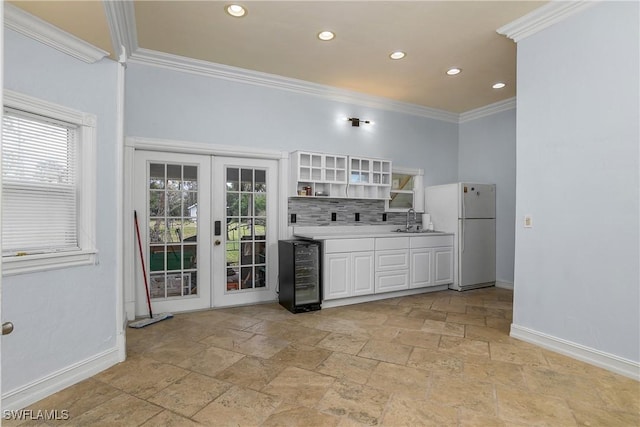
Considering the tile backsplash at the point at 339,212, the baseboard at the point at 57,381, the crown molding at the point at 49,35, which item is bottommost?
the baseboard at the point at 57,381

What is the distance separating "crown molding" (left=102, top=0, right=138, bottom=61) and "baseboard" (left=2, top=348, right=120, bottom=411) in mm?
2273

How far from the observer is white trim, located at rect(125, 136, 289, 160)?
3811 millimetres

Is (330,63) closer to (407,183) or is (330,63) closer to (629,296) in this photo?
(407,183)

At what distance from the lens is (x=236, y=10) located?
3082 mm

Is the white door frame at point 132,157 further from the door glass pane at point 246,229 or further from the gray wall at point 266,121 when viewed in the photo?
the door glass pane at point 246,229

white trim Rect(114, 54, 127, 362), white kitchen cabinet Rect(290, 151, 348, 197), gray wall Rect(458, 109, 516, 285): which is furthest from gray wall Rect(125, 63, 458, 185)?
white trim Rect(114, 54, 127, 362)

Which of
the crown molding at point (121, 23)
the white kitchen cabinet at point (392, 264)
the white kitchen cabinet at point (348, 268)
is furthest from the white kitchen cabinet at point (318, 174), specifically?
the crown molding at point (121, 23)

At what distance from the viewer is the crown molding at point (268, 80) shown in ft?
12.7

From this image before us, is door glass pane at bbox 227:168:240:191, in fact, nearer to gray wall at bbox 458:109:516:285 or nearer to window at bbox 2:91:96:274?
window at bbox 2:91:96:274

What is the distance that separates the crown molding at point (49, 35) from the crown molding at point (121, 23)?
166 mm

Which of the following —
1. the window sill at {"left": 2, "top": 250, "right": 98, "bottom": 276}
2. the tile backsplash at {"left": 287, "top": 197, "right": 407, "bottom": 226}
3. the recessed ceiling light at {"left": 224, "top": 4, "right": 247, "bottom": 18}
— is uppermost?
the recessed ceiling light at {"left": 224, "top": 4, "right": 247, "bottom": 18}

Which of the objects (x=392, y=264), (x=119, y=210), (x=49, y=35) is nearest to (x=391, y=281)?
(x=392, y=264)

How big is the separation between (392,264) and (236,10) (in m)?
3.37

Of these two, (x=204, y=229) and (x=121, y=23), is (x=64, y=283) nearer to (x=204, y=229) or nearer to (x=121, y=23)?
(x=204, y=229)
